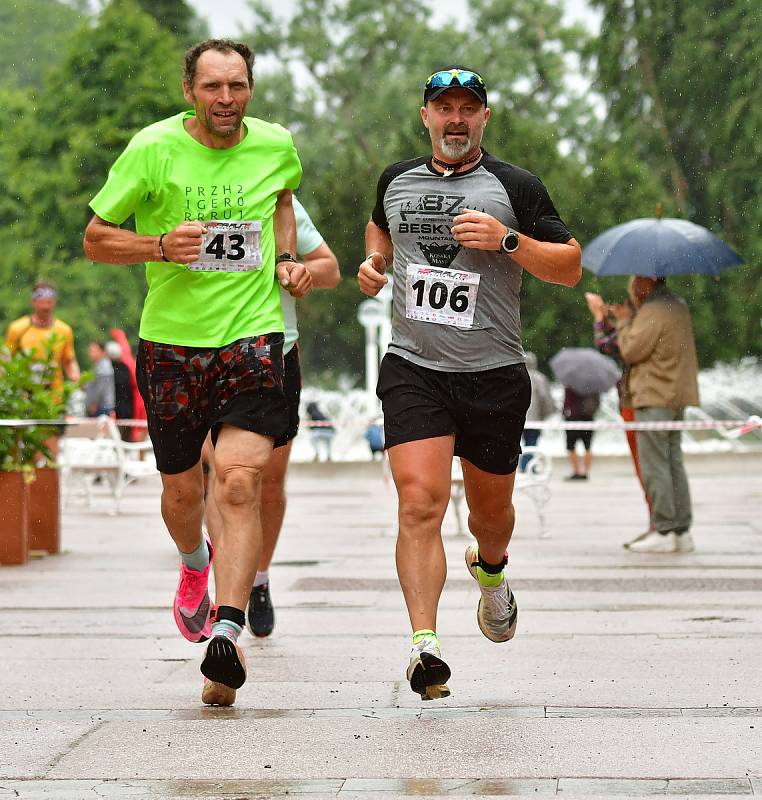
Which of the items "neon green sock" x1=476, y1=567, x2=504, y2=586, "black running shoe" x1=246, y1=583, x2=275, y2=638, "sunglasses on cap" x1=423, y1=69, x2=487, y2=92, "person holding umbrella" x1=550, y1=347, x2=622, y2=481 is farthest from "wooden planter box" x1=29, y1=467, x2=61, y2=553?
"person holding umbrella" x1=550, y1=347, x2=622, y2=481

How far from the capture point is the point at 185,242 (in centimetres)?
561

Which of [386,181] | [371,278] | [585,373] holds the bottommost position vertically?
[585,373]

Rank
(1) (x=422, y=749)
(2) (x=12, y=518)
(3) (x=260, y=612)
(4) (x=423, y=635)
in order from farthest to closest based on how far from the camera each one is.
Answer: (2) (x=12, y=518)
(3) (x=260, y=612)
(4) (x=423, y=635)
(1) (x=422, y=749)

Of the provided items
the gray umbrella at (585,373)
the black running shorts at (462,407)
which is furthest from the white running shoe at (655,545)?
the gray umbrella at (585,373)

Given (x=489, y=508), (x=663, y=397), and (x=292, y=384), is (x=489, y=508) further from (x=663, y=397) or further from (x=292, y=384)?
(x=663, y=397)

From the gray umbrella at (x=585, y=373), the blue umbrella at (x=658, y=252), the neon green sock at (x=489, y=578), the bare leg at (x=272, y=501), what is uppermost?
the blue umbrella at (x=658, y=252)

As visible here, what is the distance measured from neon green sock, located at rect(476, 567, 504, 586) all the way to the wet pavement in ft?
1.01

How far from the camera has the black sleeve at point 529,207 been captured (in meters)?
5.69

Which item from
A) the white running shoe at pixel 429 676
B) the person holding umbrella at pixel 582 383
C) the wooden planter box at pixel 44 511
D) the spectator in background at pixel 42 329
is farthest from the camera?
the person holding umbrella at pixel 582 383

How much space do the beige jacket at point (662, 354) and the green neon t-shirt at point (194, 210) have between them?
230 inches

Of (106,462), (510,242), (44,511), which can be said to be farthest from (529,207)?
(106,462)

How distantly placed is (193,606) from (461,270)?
5.00ft

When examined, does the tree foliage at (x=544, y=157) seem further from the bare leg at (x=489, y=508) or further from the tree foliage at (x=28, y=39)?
the bare leg at (x=489, y=508)

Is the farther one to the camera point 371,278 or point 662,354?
A: point 662,354
